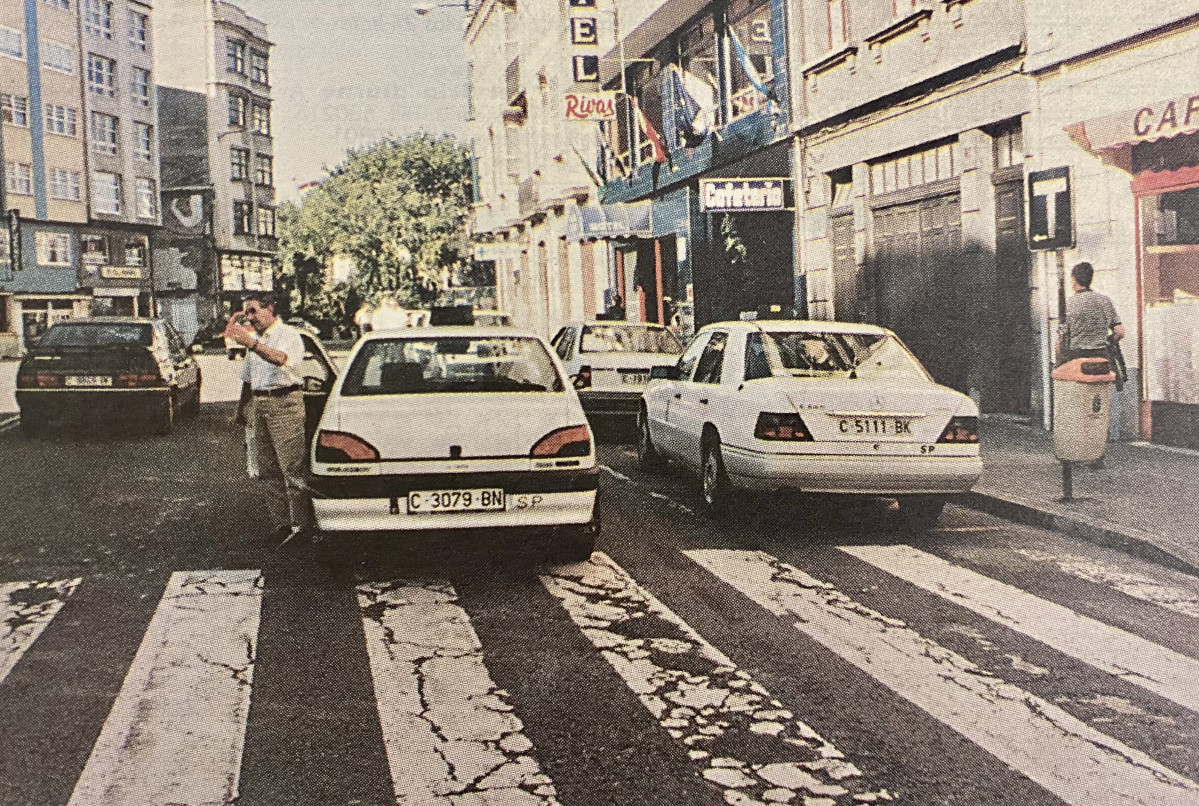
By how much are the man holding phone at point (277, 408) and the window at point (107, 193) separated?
56.8 m

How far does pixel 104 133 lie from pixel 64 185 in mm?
4969

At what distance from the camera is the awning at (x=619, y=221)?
28125 mm

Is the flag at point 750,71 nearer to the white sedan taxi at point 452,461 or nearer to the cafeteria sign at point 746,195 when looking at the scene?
the cafeteria sign at point 746,195

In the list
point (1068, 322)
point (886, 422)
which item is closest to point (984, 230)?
point (1068, 322)

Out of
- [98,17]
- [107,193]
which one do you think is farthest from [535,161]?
[107,193]

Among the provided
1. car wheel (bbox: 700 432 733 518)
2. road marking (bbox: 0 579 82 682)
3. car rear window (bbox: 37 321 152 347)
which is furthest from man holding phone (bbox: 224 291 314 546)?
car rear window (bbox: 37 321 152 347)

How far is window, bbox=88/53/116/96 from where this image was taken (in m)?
60.1

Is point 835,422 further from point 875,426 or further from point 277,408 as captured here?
point 277,408

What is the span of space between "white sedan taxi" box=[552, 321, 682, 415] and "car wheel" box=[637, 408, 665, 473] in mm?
2749

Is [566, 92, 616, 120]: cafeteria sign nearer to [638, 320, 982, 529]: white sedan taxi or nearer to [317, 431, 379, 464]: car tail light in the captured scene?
[638, 320, 982, 529]: white sedan taxi

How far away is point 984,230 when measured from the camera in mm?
15125

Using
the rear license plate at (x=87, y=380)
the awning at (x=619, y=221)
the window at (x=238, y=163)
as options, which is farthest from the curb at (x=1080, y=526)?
the window at (x=238, y=163)

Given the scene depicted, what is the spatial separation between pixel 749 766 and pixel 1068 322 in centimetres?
828

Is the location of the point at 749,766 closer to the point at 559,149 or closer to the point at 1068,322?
the point at 1068,322
